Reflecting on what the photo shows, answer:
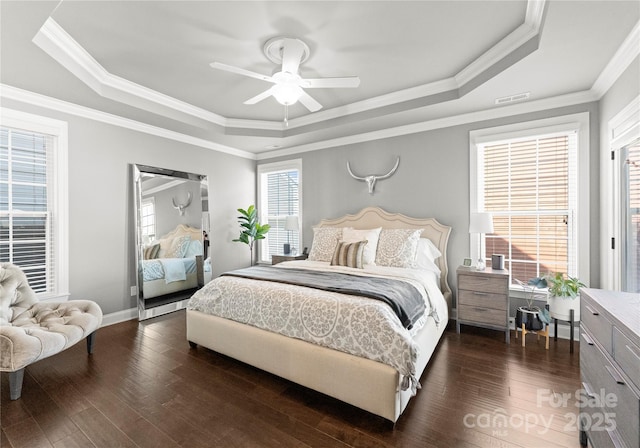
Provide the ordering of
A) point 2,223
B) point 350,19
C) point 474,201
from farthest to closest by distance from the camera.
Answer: point 474,201 < point 2,223 < point 350,19

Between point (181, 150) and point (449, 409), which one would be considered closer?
point (449, 409)

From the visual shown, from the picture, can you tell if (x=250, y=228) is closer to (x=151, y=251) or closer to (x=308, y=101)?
(x=151, y=251)

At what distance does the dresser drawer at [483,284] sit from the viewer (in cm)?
306

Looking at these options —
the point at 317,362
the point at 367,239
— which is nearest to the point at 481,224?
the point at 367,239

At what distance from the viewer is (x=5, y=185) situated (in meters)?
2.96

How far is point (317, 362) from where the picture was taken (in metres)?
2.06

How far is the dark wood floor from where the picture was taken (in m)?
1.72

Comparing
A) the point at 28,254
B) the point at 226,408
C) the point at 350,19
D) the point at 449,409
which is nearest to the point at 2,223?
the point at 28,254

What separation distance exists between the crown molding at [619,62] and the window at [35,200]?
5293mm

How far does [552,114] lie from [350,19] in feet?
8.40

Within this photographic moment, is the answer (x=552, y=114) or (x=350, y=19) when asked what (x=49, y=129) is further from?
(x=552, y=114)

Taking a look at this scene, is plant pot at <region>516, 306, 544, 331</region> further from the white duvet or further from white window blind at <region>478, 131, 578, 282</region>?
the white duvet

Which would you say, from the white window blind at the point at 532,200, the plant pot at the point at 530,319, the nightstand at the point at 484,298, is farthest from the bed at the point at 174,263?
the plant pot at the point at 530,319

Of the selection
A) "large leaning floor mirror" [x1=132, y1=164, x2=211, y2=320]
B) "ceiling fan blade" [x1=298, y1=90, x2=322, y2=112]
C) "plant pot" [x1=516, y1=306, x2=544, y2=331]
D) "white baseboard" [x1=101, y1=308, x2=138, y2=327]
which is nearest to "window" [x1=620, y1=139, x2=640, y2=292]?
"plant pot" [x1=516, y1=306, x2=544, y2=331]
